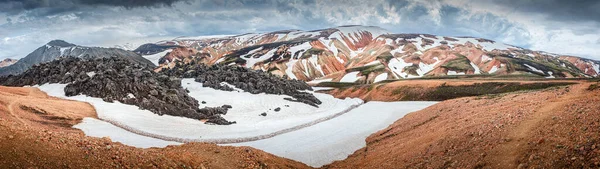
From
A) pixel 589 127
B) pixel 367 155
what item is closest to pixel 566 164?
pixel 589 127

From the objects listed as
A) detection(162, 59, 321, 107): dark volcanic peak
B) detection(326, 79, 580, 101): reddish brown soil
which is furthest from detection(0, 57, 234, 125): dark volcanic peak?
detection(326, 79, 580, 101): reddish brown soil

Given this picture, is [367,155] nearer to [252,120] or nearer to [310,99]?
[252,120]

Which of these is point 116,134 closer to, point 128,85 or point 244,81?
point 128,85

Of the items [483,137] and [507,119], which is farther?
[507,119]

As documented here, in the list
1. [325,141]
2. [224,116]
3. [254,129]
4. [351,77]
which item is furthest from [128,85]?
[351,77]

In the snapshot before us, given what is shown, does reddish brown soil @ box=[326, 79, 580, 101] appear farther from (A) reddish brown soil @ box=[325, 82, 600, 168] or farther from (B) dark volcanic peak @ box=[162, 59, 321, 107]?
(A) reddish brown soil @ box=[325, 82, 600, 168]

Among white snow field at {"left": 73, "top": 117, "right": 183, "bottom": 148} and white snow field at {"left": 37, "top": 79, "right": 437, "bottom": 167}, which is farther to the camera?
white snow field at {"left": 37, "top": 79, "right": 437, "bottom": 167}

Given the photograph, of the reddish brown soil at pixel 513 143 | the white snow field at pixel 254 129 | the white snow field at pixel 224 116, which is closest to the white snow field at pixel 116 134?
the white snow field at pixel 254 129
